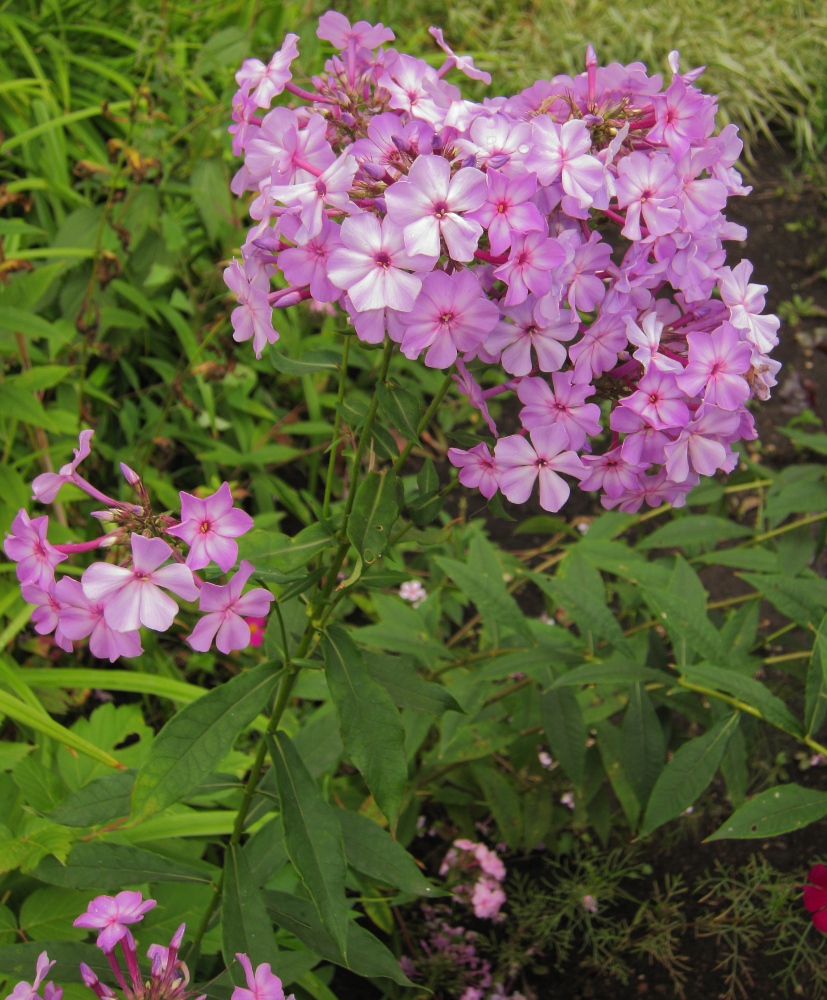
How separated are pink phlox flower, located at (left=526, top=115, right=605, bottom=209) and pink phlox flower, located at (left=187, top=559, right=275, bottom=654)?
53cm

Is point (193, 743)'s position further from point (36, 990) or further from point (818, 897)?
point (818, 897)

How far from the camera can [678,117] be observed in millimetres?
1054

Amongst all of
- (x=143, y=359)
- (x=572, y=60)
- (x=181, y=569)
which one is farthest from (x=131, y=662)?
(x=572, y=60)

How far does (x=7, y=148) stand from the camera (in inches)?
108

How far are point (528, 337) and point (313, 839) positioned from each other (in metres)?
0.72

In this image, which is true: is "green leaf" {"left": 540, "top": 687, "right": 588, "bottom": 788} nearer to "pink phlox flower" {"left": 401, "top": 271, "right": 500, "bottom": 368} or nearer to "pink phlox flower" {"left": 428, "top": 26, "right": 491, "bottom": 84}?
"pink phlox flower" {"left": 401, "top": 271, "right": 500, "bottom": 368}

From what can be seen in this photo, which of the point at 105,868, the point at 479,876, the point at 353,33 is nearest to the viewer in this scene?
the point at 353,33

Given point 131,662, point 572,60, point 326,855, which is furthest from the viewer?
point 572,60

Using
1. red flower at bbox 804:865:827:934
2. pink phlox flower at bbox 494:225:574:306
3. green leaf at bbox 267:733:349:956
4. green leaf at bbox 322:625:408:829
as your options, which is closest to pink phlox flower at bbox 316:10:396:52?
pink phlox flower at bbox 494:225:574:306

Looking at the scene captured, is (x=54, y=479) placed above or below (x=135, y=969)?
above

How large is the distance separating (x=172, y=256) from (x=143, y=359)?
0.41 m

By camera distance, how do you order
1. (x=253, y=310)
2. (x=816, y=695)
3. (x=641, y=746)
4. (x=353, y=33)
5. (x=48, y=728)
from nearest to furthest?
(x=253, y=310), (x=353, y=33), (x=816, y=695), (x=48, y=728), (x=641, y=746)

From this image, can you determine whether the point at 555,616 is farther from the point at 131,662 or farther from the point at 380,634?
the point at 131,662

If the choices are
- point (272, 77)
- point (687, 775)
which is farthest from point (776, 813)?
point (272, 77)
